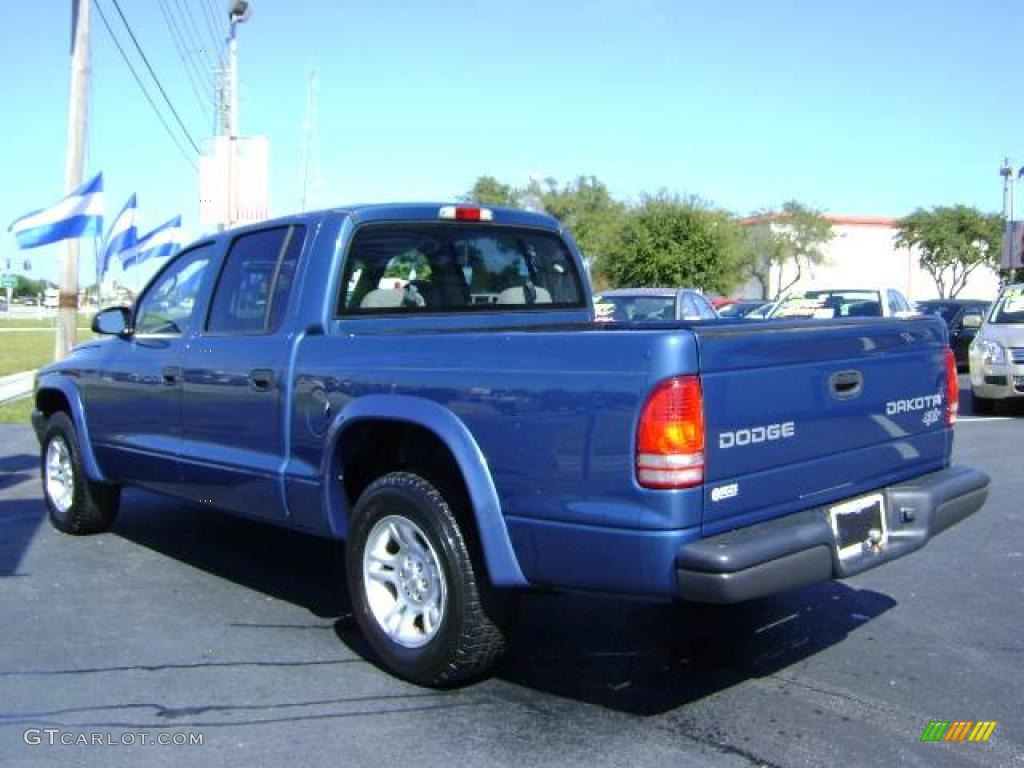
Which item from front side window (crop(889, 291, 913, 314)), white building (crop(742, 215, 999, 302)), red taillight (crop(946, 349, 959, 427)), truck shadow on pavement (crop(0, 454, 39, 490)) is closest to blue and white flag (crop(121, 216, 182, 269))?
truck shadow on pavement (crop(0, 454, 39, 490))

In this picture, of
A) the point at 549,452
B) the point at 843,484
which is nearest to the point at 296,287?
the point at 549,452

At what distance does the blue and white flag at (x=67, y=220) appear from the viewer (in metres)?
13.2

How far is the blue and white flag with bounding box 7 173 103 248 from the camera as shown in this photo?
43.2 feet

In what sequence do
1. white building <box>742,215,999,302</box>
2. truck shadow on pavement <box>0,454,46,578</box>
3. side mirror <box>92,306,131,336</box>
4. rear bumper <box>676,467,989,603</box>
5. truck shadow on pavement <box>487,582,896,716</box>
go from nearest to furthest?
rear bumper <box>676,467,989,603</box>, truck shadow on pavement <box>487,582,896,716</box>, side mirror <box>92,306,131,336</box>, truck shadow on pavement <box>0,454,46,578</box>, white building <box>742,215,999,302</box>

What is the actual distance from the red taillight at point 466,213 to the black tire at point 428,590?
1.68m

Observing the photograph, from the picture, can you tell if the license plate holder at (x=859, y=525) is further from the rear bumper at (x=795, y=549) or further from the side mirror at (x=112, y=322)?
the side mirror at (x=112, y=322)

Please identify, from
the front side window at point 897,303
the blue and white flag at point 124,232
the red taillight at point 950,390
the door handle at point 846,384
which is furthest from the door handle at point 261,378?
the blue and white flag at point 124,232

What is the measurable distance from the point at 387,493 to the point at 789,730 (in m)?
1.80

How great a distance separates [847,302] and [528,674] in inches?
497

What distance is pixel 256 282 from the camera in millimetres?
5367

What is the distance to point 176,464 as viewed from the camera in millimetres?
5684

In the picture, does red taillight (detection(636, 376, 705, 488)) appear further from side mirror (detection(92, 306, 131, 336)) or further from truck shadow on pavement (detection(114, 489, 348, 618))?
side mirror (detection(92, 306, 131, 336))

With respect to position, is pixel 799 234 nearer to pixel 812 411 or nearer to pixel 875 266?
pixel 875 266

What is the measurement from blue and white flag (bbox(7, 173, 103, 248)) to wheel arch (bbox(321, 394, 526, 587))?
10.1m
